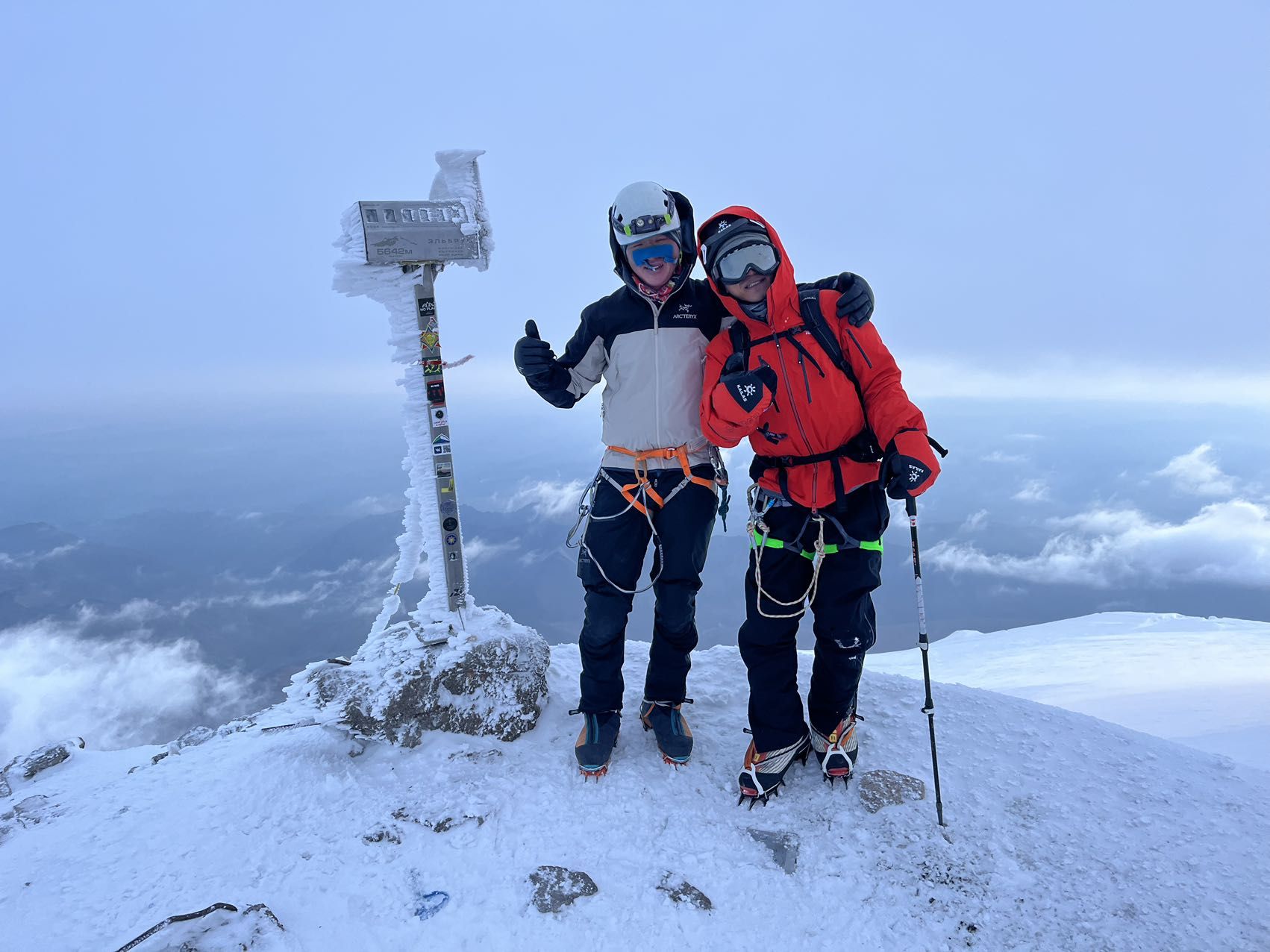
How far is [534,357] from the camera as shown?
4422 millimetres

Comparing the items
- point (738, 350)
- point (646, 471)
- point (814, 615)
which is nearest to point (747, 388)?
point (738, 350)

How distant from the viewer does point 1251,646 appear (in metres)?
12.8

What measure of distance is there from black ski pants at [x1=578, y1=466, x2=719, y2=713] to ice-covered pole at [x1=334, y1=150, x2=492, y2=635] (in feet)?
4.64

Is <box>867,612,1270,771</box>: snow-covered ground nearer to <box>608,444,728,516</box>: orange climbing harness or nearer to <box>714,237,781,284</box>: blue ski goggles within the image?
<box>608,444,728,516</box>: orange climbing harness

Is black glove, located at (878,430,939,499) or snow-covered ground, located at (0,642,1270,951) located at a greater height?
black glove, located at (878,430,939,499)

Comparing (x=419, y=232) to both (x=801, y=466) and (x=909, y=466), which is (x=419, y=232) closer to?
(x=801, y=466)

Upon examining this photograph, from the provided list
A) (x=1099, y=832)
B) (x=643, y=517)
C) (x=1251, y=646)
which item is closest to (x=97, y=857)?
(x=643, y=517)

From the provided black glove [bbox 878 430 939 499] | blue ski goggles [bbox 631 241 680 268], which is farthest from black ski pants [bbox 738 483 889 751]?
blue ski goggles [bbox 631 241 680 268]

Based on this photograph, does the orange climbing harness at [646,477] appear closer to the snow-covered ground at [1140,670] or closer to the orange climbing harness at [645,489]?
the orange climbing harness at [645,489]

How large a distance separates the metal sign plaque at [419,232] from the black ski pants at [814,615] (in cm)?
315

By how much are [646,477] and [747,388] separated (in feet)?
3.41

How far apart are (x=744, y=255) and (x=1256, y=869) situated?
460 cm

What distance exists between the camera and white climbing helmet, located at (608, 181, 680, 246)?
4164mm

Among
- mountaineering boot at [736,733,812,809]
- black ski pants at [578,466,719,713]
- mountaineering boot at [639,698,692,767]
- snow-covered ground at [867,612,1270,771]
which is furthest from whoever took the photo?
snow-covered ground at [867,612,1270,771]
